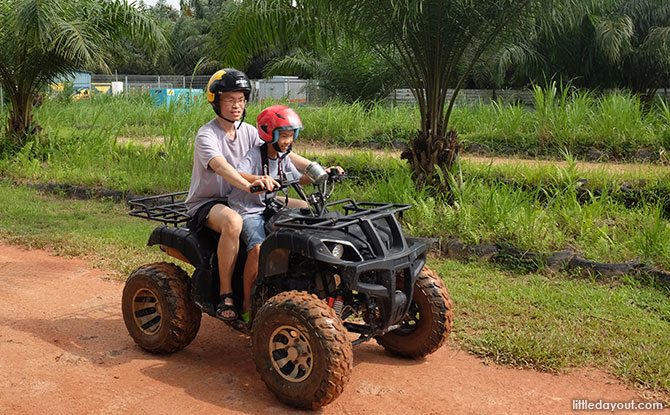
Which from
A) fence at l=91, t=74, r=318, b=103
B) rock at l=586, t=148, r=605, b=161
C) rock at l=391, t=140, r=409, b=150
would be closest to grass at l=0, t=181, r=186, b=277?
rock at l=391, t=140, r=409, b=150

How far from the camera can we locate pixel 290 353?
11.9ft

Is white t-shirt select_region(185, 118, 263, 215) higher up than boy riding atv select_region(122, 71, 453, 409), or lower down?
higher up

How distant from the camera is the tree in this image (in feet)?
24.1

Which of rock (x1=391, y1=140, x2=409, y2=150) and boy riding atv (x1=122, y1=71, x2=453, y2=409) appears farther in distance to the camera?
rock (x1=391, y1=140, x2=409, y2=150)

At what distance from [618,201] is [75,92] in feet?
72.4

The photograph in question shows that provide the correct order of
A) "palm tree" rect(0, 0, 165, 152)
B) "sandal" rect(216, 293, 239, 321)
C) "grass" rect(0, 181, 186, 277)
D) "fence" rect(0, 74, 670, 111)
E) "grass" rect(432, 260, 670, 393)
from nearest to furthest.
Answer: "sandal" rect(216, 293, 239, 321) < "grass" rect(432, 260, 670, 393) < "grass" rect(0, 181, 186, 277) < "palm tree" rect(0, 0, 165, 152) < "fence" rect(0, 74, 670, 111)

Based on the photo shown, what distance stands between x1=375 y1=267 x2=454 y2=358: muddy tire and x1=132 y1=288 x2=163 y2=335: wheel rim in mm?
1479

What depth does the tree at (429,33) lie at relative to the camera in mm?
7340

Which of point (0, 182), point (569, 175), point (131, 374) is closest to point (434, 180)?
point (569, 175)

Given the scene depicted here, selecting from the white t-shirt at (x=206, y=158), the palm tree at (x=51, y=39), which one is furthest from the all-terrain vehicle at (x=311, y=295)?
the palm tree at (x=51, y=39)

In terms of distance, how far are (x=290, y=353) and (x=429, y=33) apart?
4.85 m

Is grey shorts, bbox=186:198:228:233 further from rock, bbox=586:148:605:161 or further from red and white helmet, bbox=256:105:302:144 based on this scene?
rock, bbox=586:148:605:161

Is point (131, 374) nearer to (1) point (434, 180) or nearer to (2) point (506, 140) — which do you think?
(1) point (434, 180)

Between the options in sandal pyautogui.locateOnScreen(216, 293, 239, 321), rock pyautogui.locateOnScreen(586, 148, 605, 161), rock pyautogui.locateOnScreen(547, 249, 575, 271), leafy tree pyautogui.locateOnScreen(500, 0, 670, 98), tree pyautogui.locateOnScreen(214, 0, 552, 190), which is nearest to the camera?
sandal pyautogui.locateOnScreen(216, 293, 239, 321)
